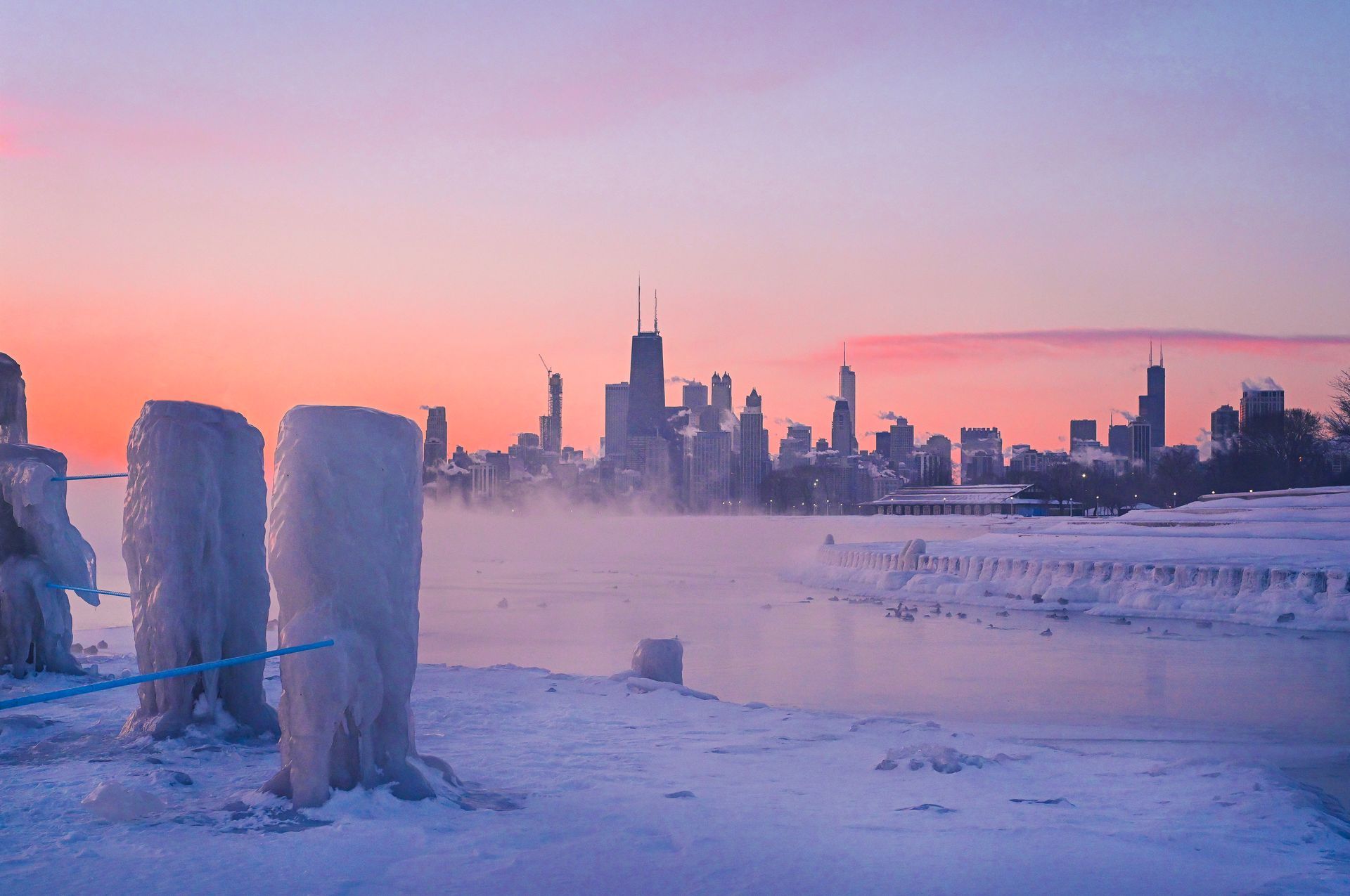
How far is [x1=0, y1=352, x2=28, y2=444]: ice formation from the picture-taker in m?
13.9

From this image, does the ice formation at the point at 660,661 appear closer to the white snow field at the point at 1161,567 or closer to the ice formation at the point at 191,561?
the ice formation at the point at 191,561

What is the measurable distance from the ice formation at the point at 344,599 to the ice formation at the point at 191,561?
238 cm

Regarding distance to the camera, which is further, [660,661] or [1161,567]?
[1161,567]

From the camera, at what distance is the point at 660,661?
14.4m

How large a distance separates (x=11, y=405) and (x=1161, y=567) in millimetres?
27037

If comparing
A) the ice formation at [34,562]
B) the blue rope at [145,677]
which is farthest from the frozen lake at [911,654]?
the blue rope at [145,677]

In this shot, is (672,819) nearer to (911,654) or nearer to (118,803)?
(118,803)

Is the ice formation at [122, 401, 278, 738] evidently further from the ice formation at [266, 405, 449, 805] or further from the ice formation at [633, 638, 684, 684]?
the ice formation at [633, 638, 684, 684]

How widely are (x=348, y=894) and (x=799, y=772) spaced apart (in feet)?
14.3

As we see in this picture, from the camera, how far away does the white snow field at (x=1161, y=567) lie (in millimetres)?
26516

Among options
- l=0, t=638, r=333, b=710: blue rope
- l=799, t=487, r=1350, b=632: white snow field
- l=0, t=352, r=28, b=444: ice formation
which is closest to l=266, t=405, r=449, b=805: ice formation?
l=0, t=638, r=333, b=710: blue rope

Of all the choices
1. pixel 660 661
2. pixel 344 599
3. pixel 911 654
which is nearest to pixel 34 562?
pixel 660 661

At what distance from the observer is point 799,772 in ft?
30.3

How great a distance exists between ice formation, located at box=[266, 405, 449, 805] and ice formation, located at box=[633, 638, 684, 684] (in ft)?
22.6
